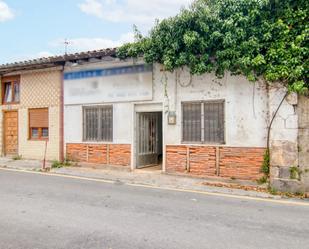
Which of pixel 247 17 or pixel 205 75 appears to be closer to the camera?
pixel 247 17

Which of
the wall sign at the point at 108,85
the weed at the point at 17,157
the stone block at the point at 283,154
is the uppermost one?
the wall sign at the point at 108,85

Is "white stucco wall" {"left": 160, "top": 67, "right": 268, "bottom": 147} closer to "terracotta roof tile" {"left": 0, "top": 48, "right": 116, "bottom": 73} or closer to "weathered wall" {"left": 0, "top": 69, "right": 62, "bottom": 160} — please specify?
"terracotta roof tile" {"left": 0, "top": 48, "right": 116, "bottom": 73}

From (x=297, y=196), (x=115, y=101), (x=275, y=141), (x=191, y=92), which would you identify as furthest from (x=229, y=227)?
(x=115, y=101)

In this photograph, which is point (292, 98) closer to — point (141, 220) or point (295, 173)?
point (295, 173)

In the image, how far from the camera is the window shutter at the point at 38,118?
14.8m

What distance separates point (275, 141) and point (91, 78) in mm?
7509

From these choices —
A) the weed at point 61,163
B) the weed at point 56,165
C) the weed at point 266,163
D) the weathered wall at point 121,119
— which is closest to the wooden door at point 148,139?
the weathered wall at point 121,119

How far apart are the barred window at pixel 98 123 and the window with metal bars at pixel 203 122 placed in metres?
3.19

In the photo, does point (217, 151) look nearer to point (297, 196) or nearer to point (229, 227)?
point (297, 196)

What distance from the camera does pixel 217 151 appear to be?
1048cm

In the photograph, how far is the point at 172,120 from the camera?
1130 cm

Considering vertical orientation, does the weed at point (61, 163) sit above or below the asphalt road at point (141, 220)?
above

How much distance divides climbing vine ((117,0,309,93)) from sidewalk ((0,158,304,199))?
3.16 metres

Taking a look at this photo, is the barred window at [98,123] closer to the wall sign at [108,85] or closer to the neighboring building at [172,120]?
the neighboring building at [172,120]
